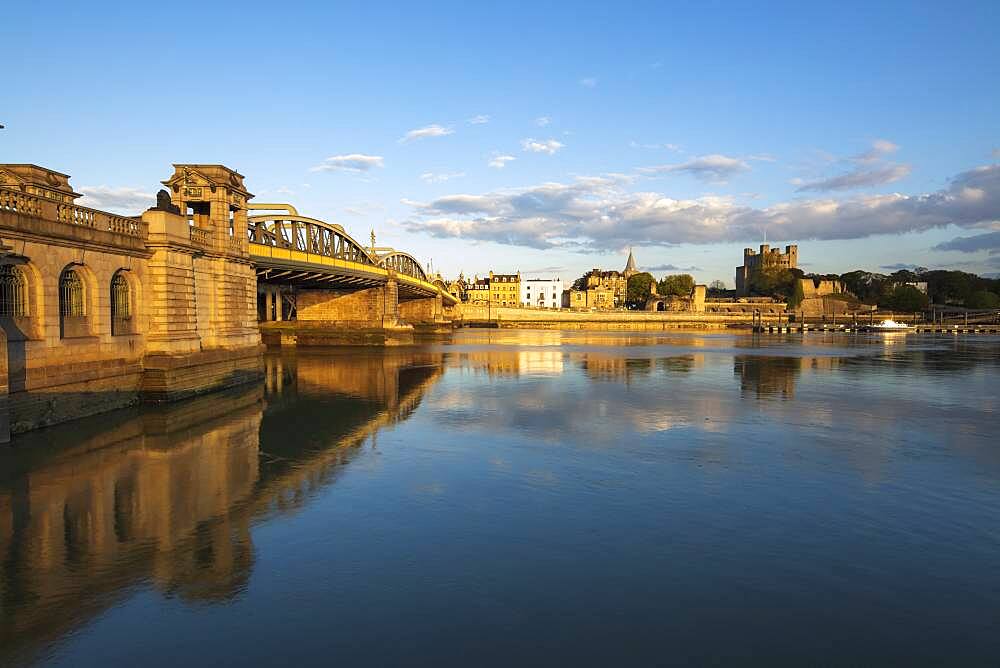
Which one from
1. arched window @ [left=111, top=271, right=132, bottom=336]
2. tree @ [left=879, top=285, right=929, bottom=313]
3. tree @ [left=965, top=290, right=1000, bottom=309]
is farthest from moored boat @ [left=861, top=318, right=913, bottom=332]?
arched window @ [left=111, top=271, right=132, bottom=336]

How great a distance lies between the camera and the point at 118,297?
77.9 feet

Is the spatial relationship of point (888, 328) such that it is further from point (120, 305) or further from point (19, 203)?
point (19, 203)

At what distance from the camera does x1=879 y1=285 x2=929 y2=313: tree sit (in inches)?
6988

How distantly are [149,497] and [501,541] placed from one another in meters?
7.83

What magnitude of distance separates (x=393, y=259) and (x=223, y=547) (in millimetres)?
78165

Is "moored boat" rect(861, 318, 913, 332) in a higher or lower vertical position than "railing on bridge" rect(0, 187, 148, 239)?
lower

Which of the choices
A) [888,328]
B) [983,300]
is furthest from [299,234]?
[983,300]

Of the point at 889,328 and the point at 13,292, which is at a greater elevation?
the point at 13,292

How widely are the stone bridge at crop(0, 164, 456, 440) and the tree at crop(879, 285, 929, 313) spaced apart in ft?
635

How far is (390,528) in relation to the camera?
1091 cm

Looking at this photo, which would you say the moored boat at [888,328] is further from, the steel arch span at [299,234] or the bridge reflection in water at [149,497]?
the bridge reflection in water at [149,497]

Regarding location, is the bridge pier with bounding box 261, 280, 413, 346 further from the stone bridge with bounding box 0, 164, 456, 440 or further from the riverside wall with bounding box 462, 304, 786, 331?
the riverside wall with bounding box 462, 304, 786, 331

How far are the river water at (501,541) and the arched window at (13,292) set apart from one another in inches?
153

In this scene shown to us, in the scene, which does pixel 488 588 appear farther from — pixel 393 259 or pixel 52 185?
pixel 393 259
